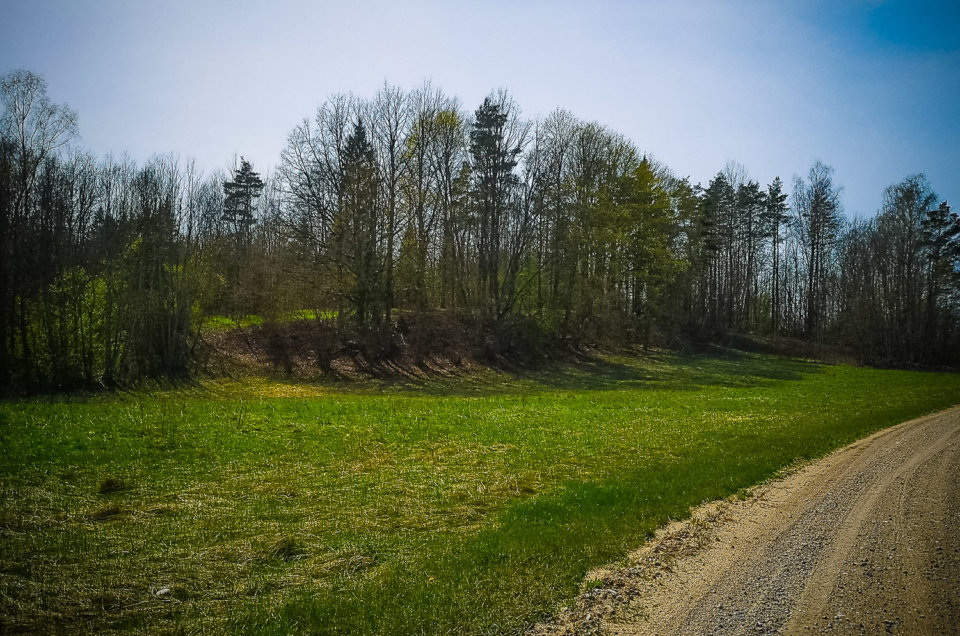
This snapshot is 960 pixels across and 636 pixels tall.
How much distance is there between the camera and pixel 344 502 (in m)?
7.27

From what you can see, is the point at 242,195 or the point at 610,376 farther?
the point at 242,195

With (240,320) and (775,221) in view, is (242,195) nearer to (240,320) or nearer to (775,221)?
(240,320)

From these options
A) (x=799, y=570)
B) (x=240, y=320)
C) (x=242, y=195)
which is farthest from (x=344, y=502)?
(x=242, y=195)

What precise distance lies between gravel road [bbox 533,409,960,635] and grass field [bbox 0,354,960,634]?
17.7 inches

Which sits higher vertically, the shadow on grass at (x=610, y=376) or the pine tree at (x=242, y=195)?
the pine tree at (x=242, y=195)

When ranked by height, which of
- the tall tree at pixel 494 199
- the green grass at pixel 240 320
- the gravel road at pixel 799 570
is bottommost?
the gravel road at pixel 799 570

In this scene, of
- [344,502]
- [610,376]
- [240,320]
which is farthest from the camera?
[240,320]

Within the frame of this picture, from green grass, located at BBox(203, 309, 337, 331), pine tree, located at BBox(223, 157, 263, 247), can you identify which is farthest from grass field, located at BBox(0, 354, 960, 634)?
pine tree, located at BBox(223, 157, 263, 247)

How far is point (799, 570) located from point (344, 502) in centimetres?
587

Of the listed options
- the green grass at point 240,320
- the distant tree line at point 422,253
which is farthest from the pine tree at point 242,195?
the green grass at point 240,320

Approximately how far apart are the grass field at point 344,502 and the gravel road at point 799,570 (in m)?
0.45

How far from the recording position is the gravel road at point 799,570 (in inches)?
162

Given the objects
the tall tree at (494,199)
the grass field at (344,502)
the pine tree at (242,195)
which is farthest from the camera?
the pine tree at (242,195)

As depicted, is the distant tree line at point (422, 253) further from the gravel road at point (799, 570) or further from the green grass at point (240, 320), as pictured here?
the gravel road at point (799, 570)
